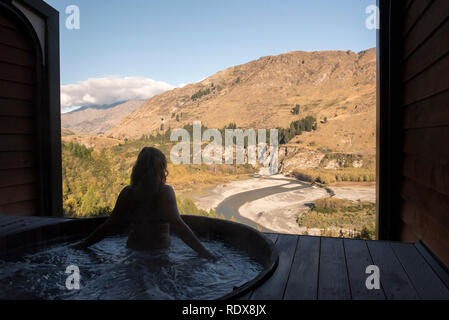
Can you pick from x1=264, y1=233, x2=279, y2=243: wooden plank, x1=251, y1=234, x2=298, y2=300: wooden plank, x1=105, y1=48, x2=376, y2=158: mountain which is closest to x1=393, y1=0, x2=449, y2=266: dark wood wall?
x1=251, y1=234, x2=298, y2=300: wooden plank

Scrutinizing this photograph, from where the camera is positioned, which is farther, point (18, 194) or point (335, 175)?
point (335, 175)

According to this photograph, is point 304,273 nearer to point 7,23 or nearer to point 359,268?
point 359,268

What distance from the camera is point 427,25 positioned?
1.63 m

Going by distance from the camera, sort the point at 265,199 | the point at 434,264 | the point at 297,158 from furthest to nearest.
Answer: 1. the point at 297,158
2. the point at 265,199
3. the point at 434,264

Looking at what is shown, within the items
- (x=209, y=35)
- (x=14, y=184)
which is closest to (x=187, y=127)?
(x=209, y=35)

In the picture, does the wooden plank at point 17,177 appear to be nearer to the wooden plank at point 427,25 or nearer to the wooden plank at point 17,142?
the wooden plank at point 17,142

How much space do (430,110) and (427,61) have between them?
0.90ft

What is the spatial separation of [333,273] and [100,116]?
22.6 feet

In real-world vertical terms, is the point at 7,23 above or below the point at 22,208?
above

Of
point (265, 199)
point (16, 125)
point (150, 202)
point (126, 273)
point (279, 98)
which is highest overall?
point (279, 98)

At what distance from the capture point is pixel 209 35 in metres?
5.95

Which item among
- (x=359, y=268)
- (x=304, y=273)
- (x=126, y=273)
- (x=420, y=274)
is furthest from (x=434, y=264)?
(x=126, y=273)

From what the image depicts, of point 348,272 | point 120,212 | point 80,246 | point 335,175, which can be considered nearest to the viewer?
point 348,272
